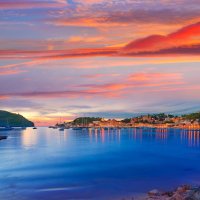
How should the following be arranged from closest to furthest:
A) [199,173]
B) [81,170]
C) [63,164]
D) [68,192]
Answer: [68,192]
[199,173]
[81,170]
[63,164]

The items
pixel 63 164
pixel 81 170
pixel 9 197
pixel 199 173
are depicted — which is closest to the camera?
pixel 9 197

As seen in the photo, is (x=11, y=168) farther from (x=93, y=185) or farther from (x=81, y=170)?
(x=93, y=185)

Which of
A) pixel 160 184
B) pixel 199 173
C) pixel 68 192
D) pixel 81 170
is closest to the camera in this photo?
pixel 68 192

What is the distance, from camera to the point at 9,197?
104ft

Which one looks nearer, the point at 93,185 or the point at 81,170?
the point at 93,185

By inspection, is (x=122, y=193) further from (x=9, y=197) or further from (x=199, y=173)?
(x=199, y=173)

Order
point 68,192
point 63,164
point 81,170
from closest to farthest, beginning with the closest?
point 68,192
point 81,170
point 63,164

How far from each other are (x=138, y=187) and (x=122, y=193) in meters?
3.95

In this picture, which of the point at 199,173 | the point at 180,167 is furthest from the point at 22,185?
the point at 180,167

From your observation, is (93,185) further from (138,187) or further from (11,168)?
(11,168)

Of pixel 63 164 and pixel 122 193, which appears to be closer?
pixel 122 193

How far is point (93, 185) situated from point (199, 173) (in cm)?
1668

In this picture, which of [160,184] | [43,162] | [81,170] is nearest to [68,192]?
[160,184]

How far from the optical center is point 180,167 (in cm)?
5688
